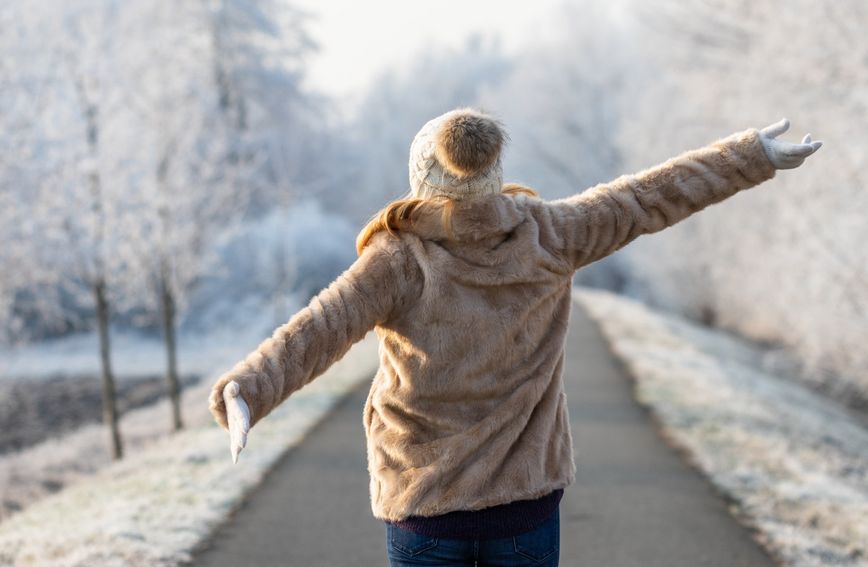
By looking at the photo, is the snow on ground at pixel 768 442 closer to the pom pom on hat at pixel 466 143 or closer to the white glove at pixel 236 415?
the pom pom on hat at pixel 466 143

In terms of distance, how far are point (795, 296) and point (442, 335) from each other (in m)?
12.1

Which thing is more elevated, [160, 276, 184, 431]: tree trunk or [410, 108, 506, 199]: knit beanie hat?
[410, 108, 506, 199]: knit beanie hat

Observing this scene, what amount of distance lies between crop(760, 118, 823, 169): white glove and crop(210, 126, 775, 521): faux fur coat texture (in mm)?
679

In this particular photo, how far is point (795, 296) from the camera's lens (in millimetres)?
13461

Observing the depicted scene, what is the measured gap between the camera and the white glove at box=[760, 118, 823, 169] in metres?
2.72

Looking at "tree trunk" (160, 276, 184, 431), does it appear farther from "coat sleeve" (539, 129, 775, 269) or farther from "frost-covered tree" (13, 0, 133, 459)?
"coat sleeve" (539, 129, 775, 269)

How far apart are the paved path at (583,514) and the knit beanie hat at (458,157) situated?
10.7ft

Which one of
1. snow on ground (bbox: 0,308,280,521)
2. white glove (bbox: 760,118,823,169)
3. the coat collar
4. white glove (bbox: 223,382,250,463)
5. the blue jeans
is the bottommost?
snow on ground (bbox: 0,308,280,521)

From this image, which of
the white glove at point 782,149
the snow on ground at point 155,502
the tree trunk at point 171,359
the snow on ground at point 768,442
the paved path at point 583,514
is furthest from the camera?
the tree trunk at point 171,359

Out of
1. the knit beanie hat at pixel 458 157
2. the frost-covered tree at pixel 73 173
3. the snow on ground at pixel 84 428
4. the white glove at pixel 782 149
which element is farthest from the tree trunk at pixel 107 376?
the white glove at pixel 782 149

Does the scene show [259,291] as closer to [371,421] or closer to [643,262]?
[643,262]

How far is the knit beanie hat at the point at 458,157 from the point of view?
8.02ft

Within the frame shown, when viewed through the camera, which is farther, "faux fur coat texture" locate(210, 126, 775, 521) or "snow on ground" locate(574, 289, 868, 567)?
"snow on ground" locate(574, 289, 868, 567)

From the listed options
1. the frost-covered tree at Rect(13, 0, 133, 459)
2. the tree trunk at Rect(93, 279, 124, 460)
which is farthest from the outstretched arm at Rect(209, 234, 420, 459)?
the tree trunk at Rect(93, 279, 124, 460)
